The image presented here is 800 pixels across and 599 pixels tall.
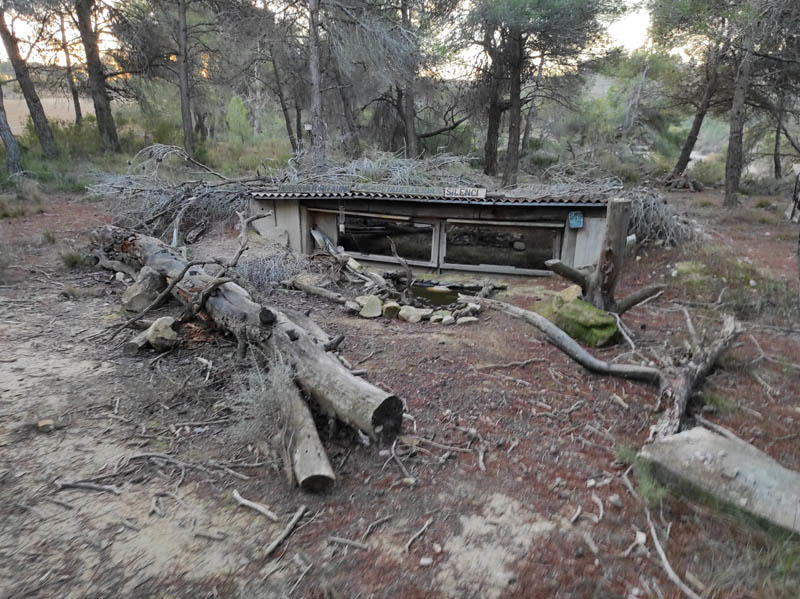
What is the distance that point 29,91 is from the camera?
17.0 m

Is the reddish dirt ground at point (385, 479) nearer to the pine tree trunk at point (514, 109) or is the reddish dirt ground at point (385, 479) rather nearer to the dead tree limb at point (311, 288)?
the dead tree limb at point (311, 288)

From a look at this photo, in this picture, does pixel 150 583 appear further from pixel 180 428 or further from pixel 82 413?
pixel 82 413

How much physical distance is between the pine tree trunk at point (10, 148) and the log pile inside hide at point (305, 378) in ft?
46.1

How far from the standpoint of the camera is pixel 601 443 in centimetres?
390

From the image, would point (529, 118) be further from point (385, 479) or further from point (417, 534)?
point (417, 534)

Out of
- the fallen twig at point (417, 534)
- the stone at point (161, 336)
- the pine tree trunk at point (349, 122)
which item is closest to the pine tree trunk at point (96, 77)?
the pine tree trunk at point (349, 122)

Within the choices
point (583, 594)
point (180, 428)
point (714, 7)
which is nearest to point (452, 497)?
point (583, 594)

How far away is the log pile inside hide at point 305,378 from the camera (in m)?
3.39

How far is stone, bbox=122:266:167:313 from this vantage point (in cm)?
678

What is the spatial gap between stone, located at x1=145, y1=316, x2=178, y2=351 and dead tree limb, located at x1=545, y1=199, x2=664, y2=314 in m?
4.69

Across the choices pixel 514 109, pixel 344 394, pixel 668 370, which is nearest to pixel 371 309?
pixel 344 394

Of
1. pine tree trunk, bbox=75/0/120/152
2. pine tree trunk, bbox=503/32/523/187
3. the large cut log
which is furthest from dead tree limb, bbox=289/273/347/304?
pine tree trunk, bbox=75/0/120/152

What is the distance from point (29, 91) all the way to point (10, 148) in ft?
9.89

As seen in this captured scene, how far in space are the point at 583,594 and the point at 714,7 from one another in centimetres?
1600
